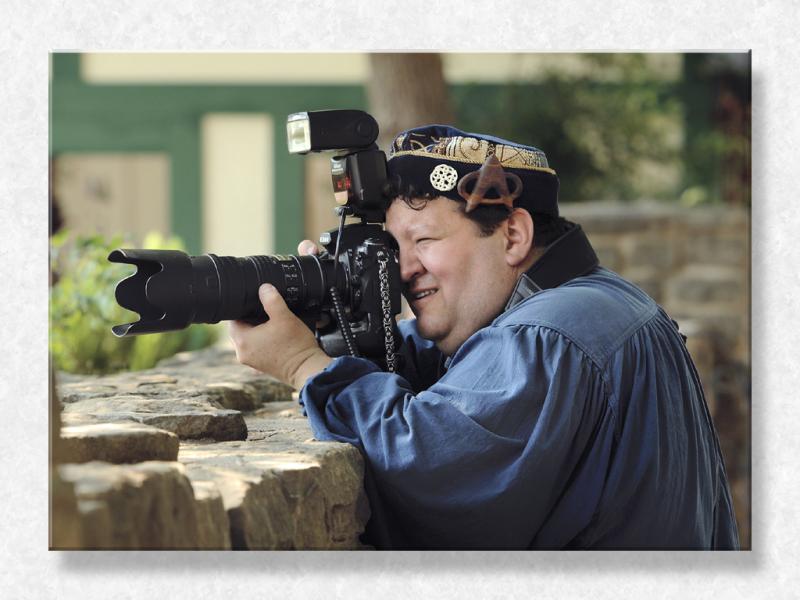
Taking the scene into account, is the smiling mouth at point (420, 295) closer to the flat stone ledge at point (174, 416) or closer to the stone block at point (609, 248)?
the flat stone ledge at point (174, 416)

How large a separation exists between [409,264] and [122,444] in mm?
652

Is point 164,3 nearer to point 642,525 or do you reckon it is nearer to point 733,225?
point 642,525

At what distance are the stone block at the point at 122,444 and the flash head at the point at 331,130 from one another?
616 mm

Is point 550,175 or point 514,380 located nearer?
point 514,380

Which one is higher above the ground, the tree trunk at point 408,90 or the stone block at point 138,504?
the tree trunk at point 408,90

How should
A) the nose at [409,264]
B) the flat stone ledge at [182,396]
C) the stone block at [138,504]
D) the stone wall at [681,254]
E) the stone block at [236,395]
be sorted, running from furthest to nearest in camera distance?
the stone wall at [681,254]
the stone block at [236,395]
the nose at [409,264]
the flat stone ledge at [182,396]
the stone block at [138,504]

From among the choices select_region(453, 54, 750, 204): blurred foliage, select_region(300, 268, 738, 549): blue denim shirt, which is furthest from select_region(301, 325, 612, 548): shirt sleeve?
select_region(453, 54, 750, 204): blurred foliage

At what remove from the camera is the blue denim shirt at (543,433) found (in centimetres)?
174

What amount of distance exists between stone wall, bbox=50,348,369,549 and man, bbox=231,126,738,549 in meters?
0.08

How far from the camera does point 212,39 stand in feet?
7.43

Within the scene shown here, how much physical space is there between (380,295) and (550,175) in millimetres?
399

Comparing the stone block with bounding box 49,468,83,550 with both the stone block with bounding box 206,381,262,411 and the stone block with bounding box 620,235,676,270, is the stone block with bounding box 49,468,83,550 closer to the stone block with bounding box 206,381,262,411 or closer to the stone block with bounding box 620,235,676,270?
the stone block with bounding box 206,381,262,411

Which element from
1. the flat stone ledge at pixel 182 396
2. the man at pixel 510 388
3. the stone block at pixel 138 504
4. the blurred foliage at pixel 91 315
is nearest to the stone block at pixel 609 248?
the blurred foliage at pixel 91 315
